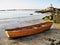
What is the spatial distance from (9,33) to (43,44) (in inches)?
119

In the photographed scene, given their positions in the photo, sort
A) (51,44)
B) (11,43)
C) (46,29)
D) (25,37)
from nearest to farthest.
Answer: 1. (51,44)
2. (11,43)
3. (25,37)
4. (46,29)

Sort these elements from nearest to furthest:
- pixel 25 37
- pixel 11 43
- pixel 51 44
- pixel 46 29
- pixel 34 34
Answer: pixel 51 44 → pixel 11 43 → pixel 25 37 → pixel 34 34 → pixel 46 29

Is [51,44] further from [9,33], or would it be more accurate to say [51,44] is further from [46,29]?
[46,29]

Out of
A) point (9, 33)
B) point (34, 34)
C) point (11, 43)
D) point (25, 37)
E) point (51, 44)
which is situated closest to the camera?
point (51, 44)

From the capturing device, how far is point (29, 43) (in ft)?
33.8

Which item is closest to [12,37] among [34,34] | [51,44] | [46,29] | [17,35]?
[17,35]

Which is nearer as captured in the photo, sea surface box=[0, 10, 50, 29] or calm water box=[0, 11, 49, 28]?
sea surface box=[0, 10, 50, 29]

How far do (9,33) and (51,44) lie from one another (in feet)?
11.7

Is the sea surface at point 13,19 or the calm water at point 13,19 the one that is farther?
the calm water at point 13,19

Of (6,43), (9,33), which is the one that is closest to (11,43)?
(6,43)

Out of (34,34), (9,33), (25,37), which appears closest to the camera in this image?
(9,33)

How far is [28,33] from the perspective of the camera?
12.2m

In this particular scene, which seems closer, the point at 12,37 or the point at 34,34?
the point at 12,37

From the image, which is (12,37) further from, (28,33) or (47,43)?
(47,43)
